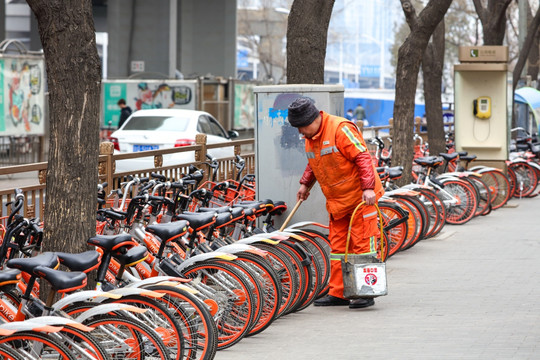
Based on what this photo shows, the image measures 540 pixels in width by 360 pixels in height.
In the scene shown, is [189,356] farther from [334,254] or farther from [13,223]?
[334,254]

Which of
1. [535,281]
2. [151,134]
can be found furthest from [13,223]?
[151,134]

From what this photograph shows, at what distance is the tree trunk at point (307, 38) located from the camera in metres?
11.2

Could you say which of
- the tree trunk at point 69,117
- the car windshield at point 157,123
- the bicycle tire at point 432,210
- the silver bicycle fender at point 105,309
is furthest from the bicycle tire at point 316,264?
the car windshield at point 157,123

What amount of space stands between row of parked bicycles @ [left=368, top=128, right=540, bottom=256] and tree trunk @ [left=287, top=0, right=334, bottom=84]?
158cm

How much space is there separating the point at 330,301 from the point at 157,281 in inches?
114

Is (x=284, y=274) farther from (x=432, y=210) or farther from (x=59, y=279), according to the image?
(x=432, y=210)

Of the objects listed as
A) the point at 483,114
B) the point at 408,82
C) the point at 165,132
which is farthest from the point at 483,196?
the point at 165,132

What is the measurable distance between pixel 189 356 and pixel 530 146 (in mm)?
15043

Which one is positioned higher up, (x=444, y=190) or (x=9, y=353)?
(x=444, y=190)

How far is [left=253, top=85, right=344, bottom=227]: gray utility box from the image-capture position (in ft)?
31.8

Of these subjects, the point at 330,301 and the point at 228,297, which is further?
the point at 330,301

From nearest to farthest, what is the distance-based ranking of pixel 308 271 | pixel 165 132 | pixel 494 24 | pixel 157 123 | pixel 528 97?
pixel 308 271 < pixel 165 132 < pixel 157 123 < pixel 494 24 < pixel 528 97

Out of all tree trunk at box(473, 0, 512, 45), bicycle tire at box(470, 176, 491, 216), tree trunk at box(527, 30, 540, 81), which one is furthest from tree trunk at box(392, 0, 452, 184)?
tree trunk at box(527, 30, 540, 81)

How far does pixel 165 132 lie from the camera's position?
1869cm
